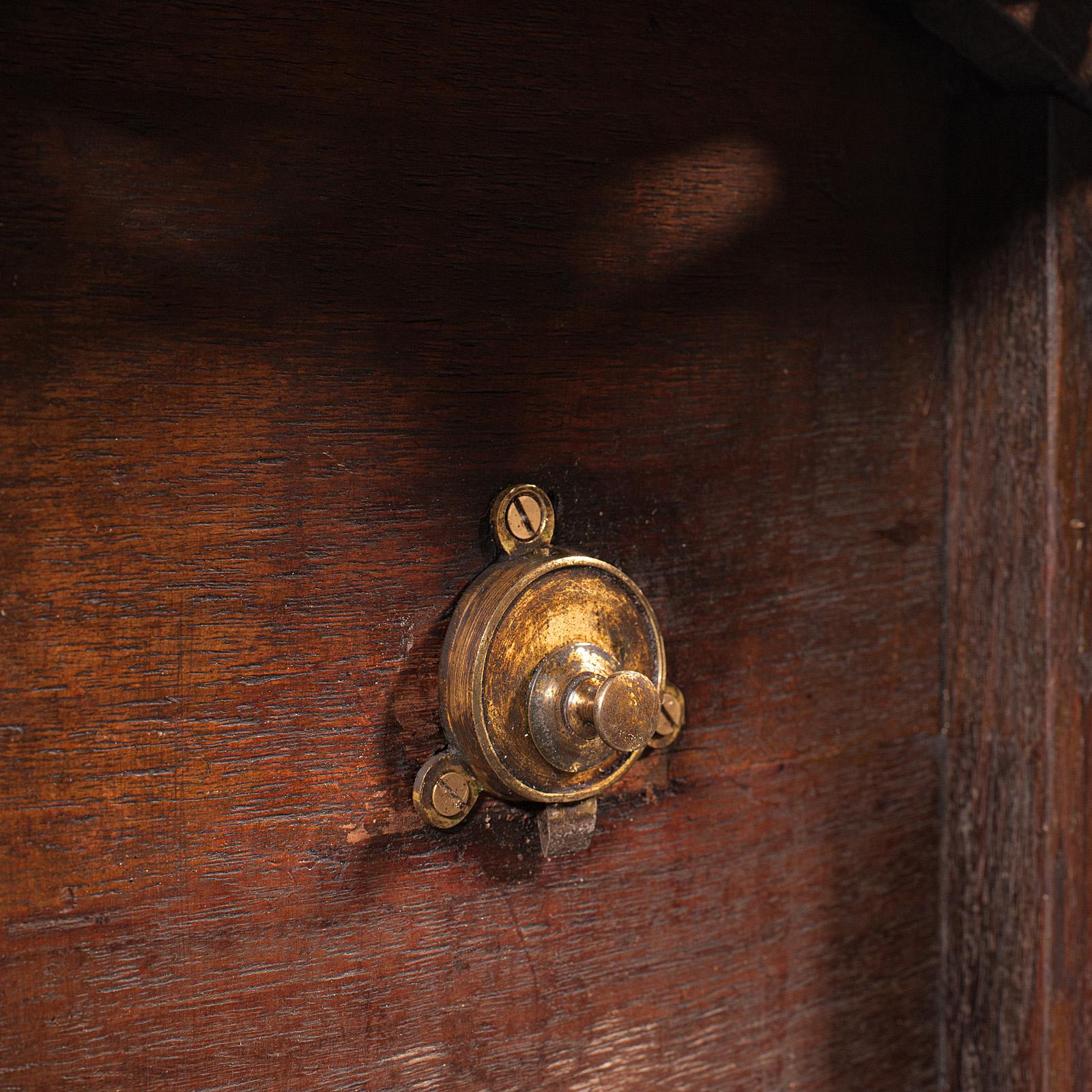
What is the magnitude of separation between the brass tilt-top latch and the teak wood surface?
0.02m

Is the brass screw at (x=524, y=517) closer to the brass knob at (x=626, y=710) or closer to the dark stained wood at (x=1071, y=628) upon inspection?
the brass knob at (x=626, y=710)

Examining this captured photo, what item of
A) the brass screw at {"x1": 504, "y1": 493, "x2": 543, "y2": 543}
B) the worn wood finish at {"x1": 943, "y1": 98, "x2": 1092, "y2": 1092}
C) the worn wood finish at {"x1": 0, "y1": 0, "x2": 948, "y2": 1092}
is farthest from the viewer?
the worn wood finish at {"x1": 943, "y1": 98, "x2": 1092, "y2": 1092}

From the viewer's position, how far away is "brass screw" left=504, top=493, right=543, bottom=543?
1.94ft

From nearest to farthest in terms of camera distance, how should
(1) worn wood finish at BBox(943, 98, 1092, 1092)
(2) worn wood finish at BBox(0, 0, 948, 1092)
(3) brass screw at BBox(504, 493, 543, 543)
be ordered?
1. (2) worn wood finish at BBox(0, 0, 948, 1092)
2. (3) brass screw at BBox(504, 493, 543, 543)
3. (1) worn wood finish at BBox(943, 98, 1092, 1092)

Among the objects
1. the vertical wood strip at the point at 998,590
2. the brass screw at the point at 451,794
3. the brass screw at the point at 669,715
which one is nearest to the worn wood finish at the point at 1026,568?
the vertical wood strip at the point at 998,590

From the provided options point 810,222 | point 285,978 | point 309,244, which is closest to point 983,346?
point 810,222

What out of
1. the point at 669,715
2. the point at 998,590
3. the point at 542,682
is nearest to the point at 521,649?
the point at 542,682

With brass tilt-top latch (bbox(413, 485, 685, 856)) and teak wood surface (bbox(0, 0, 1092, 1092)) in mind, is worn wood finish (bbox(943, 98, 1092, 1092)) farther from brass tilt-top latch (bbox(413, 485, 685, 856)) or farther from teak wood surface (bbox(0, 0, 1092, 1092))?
brass tilt-top latch (bbox(413, 485, 685, 856))

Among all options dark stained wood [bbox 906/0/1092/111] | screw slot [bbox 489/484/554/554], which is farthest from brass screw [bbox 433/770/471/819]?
dark stained wood [bbox 906/0/1092/111]

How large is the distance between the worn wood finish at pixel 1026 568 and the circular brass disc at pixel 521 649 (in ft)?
0.91

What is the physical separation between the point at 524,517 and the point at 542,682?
0.09 m

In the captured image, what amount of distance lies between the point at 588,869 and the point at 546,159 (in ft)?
1.30

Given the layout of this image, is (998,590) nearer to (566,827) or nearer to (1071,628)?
(1071,628)

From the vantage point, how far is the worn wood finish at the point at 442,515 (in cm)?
49
